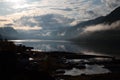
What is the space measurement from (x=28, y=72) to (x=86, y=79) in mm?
48728

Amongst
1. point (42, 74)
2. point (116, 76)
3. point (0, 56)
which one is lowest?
point (116, 76)

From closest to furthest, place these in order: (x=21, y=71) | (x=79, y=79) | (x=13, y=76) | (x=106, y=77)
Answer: (x=13, y=76) < (x=21, y=71) < (x=79, y=79) < (x=106, y=77)

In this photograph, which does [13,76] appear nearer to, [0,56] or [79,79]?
[0,56]

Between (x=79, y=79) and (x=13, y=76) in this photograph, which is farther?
(x=79, y=79)

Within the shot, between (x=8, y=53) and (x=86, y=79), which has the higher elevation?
(x=8, y=53)

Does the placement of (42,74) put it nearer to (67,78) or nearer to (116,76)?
(67,78)

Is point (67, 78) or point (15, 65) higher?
point (15, 65)

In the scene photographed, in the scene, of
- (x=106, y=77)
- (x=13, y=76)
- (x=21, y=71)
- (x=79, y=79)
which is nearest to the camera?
(x=13, y=76)

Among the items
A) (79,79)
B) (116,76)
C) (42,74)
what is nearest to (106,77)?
(116,76)

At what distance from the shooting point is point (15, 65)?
69.4m

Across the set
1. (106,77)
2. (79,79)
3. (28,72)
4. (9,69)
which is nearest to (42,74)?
(28,72)

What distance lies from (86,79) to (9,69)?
49.9 m

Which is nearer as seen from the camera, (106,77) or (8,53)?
(8,53)

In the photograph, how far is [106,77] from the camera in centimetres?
11694
